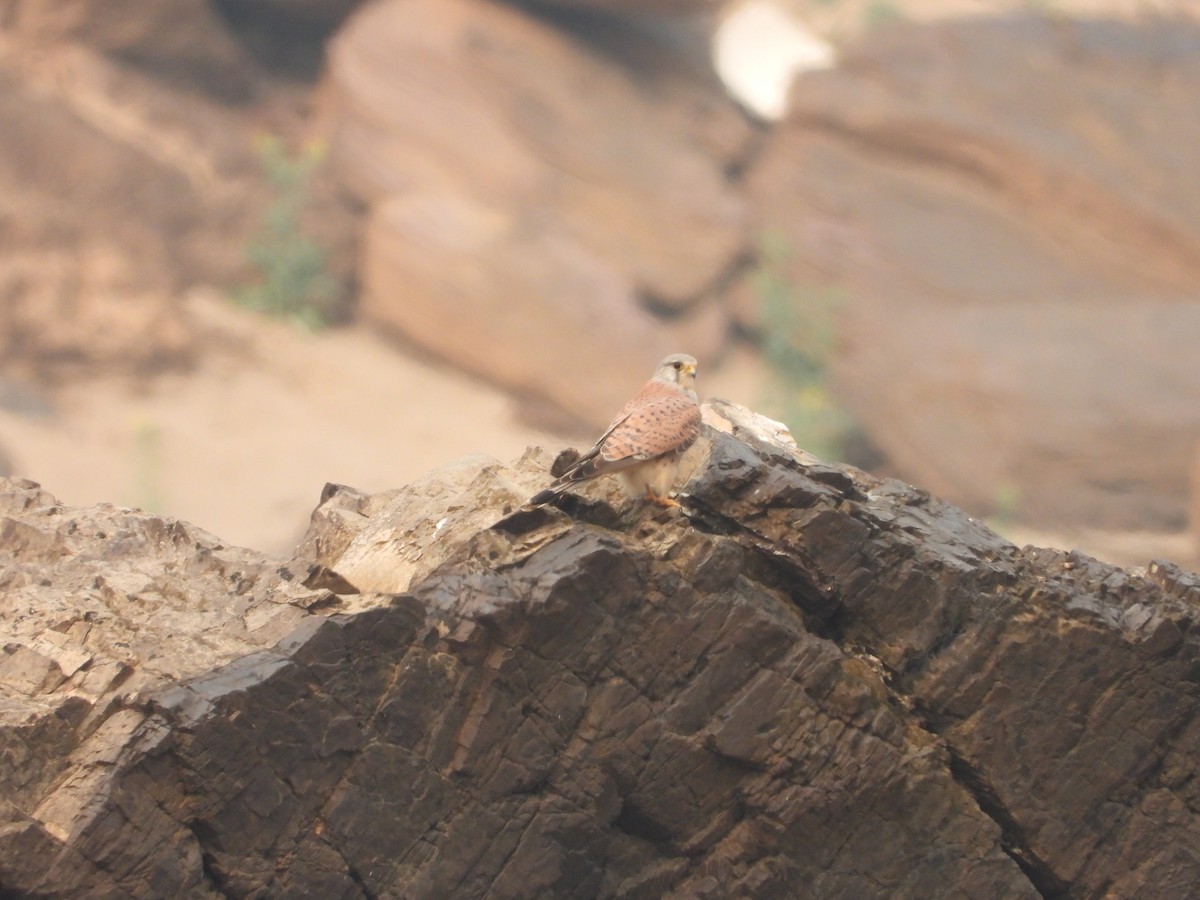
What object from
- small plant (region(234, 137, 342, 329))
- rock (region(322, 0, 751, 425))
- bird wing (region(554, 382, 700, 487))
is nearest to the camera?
bird wing (region(554, 382, 700, 487))

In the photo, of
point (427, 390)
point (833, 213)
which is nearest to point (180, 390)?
point (427, 390)

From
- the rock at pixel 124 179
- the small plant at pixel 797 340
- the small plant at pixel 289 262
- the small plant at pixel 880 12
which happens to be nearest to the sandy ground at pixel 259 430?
the small plant at pixel 289 262

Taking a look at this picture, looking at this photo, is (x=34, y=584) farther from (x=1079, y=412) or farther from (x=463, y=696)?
(x=1079, y=412)

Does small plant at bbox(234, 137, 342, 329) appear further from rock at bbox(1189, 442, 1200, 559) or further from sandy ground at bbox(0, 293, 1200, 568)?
rock at bbox(1189, 442, 1200, 559)

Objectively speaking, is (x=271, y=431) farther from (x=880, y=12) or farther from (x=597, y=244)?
(x=880, y=12)

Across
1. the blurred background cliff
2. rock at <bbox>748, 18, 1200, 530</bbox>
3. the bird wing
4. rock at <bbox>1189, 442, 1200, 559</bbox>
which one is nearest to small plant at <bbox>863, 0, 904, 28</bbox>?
the blurred background cliff

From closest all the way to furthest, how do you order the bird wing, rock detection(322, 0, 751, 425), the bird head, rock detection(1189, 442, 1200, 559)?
the bird wing, the bird head, rock detection(1189, 442, 1200, 559), rock detection(322, 0, 751, 425)

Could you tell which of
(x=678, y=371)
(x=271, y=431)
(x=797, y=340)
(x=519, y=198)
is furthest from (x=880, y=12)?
(x=678, y=371)

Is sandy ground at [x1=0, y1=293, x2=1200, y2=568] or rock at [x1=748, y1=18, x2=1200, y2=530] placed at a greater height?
rock at [x1=748, y1=18, x2=1200, y2=530]
